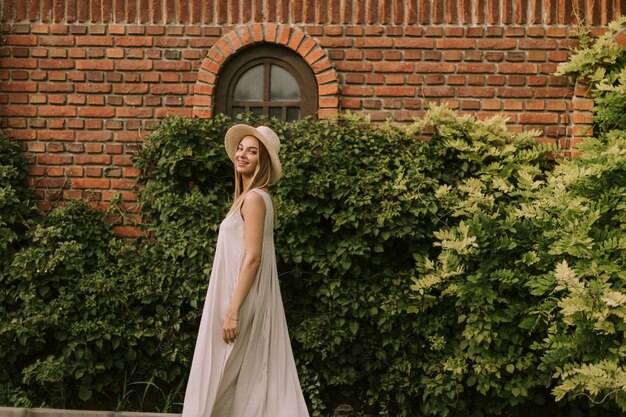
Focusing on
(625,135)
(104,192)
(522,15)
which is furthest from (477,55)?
(104,192)

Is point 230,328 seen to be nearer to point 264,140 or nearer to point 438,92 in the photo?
point 264,140

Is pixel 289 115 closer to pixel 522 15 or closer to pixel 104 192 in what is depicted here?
pixel 104 192

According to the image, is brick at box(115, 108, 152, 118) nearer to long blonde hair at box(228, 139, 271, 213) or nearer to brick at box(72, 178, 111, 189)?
brick at box(72, 178, 111, 189)

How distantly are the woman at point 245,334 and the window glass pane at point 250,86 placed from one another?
2322 mm

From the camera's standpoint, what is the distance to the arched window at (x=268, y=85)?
648cm

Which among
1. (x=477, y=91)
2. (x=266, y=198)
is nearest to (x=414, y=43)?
(x=477, y=91)

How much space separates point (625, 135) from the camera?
5.77 meters

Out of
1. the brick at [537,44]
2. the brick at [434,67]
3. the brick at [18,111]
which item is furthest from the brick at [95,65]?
the brick at [537,44]

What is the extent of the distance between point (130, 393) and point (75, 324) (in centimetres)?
68

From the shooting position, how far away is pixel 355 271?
5.78 m

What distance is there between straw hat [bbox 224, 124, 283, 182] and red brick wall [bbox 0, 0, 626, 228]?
1.84 m

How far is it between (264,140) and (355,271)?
5.90ft

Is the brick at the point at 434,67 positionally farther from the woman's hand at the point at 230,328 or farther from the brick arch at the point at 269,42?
the woman's hand at the point at 230,328

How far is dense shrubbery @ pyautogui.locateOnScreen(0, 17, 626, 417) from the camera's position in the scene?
549cm
